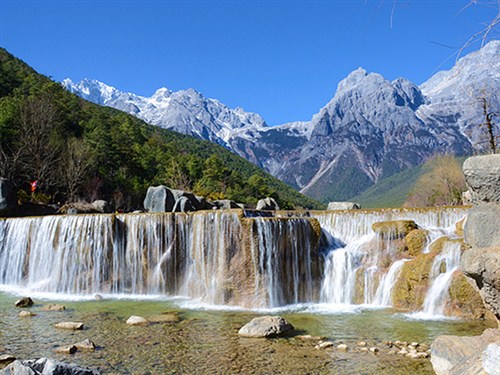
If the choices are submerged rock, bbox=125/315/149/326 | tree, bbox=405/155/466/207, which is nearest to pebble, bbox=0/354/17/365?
submerged rock, bbox=125/315/149/326

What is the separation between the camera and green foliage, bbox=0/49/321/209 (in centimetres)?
3675

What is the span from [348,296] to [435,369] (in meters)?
8.87

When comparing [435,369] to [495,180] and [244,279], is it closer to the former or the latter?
[495,180]

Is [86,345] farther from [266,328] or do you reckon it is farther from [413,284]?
[413,284]

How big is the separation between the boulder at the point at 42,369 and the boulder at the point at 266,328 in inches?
181

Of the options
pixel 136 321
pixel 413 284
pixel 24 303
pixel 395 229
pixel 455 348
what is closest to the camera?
pixel 455 348

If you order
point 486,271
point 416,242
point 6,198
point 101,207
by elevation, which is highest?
point 6,198

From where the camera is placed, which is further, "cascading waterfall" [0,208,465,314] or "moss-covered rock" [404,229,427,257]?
"moss-covered rock" [404,229,427,257]

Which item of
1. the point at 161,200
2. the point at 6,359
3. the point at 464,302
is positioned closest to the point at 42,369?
the point at 6,359

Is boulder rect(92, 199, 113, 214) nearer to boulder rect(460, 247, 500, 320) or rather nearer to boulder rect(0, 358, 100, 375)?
boulder rect(0, 358, 100, 375)

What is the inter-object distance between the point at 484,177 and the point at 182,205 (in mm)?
25450

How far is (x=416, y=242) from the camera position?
1695 centimetres

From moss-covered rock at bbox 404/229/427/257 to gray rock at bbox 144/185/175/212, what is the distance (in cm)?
1830

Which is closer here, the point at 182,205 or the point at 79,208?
the point at 182,205
